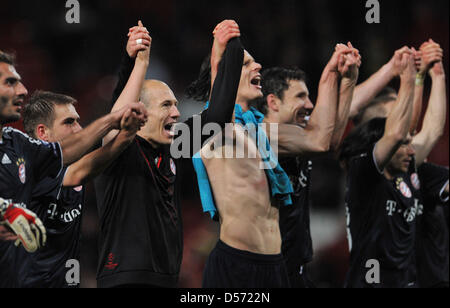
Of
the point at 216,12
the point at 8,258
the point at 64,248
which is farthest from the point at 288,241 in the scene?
the point at 216,12

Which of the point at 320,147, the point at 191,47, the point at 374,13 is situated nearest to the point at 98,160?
the point at 320,147

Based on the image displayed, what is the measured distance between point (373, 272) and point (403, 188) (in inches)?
27.1

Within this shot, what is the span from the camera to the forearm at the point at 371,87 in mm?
4422

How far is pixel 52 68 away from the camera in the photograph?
21.5ft

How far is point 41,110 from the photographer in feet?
12.2

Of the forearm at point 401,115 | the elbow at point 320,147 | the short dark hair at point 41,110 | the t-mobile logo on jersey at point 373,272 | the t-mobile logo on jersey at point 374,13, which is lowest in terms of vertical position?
the t-mobile logo on jersey at point 373,272

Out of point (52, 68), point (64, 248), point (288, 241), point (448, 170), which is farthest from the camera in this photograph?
point (52, 68)

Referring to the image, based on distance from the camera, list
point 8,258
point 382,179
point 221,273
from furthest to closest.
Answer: point 382,179 < point 221,273 < point 8,258

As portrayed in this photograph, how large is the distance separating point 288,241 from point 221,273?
102cm

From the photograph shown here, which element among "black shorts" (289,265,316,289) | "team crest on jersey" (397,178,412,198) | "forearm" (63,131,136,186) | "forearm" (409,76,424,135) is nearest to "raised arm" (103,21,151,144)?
"forearm" (63,131,136,186)

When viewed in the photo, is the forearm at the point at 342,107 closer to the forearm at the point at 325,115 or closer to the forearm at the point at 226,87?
the forearm at the point at 325,115

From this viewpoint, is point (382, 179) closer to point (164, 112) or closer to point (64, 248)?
point (164, 112)

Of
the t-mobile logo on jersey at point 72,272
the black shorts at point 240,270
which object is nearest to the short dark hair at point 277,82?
the black shorts at point 240,270

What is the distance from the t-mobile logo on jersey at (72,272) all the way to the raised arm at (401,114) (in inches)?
86.9
